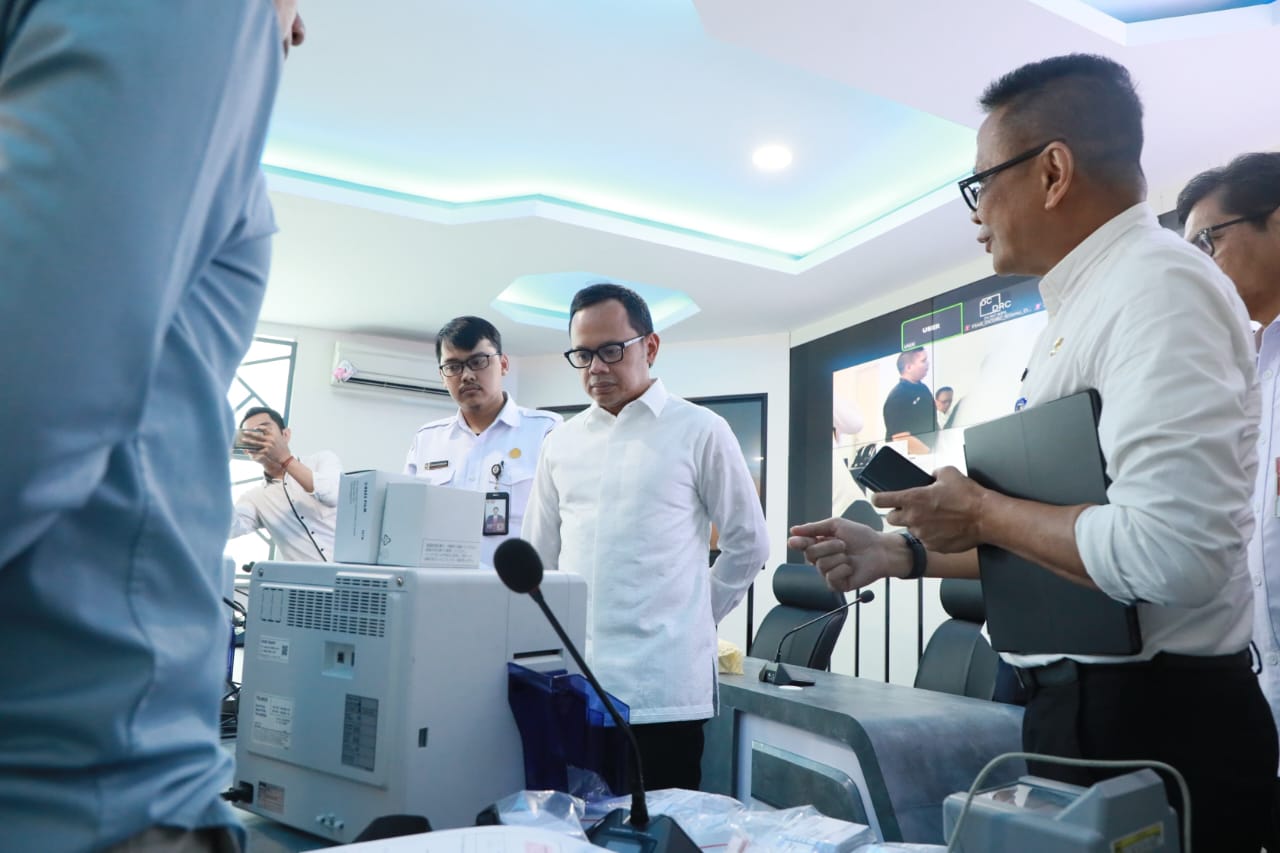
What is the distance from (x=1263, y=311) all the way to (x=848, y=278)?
335 cm

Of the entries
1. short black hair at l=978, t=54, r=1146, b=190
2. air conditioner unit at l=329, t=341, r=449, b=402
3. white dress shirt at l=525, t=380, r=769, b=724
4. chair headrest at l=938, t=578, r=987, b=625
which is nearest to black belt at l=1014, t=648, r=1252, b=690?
short black hair at l=978, t=54, r=1146, b=190

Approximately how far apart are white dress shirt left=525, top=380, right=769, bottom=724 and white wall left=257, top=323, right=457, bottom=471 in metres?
4.32

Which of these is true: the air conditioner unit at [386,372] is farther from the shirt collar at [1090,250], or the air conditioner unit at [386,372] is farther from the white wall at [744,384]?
the shirt collar at [1090,250]

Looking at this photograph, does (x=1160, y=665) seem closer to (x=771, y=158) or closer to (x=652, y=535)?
(x=652, y=535)

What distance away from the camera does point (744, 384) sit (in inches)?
244

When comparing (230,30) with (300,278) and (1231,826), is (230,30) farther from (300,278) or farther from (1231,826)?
(300,278)

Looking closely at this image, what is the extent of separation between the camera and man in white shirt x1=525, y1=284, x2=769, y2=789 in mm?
1871

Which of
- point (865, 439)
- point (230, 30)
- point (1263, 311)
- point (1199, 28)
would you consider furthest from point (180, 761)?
point (865, 439)

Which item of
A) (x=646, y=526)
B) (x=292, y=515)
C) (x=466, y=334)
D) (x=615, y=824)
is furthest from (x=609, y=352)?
(x=292, y=515)

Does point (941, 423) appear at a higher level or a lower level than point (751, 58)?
lower

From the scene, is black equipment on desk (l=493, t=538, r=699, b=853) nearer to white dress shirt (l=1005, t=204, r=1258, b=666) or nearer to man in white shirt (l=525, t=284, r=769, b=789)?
white dress shirt (l=1005, t=204, r=1258, b=666)

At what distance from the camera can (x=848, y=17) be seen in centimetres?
265

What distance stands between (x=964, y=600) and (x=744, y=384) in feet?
11.5

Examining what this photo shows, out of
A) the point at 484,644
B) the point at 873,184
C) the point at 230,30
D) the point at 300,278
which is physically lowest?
the point at 484,644
